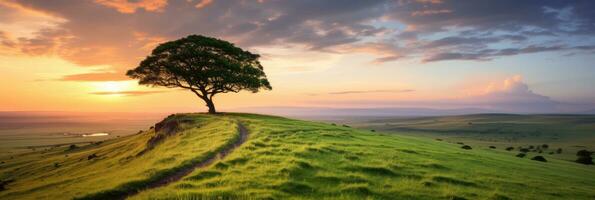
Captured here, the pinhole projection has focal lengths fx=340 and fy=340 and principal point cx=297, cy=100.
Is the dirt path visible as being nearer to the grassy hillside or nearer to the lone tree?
the grassy hillside

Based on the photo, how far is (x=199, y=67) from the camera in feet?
198

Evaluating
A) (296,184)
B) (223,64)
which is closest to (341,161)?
(296,184)

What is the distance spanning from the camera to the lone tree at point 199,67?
5950cm

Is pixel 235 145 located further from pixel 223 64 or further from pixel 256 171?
pixel 223 64

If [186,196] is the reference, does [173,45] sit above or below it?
above

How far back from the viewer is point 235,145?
2941cm

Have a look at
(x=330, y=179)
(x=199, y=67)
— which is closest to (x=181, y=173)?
(x=330, y=179)

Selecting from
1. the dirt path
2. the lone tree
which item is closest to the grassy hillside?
the dirt path

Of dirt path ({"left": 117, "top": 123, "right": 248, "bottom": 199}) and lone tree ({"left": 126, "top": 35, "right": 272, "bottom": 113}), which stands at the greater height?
lone tree ({"left": 126, "top": 35, "right": 272, "bottom": 113})

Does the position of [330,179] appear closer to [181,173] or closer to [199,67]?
[181,173]

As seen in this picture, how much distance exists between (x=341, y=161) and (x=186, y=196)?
11478 millimetres

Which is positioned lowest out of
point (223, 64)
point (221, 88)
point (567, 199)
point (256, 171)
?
point (567, 199)

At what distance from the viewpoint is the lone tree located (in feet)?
195

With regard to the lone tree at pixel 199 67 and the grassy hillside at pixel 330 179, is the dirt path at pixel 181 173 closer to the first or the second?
the grassy hillside at pixel 330 179
